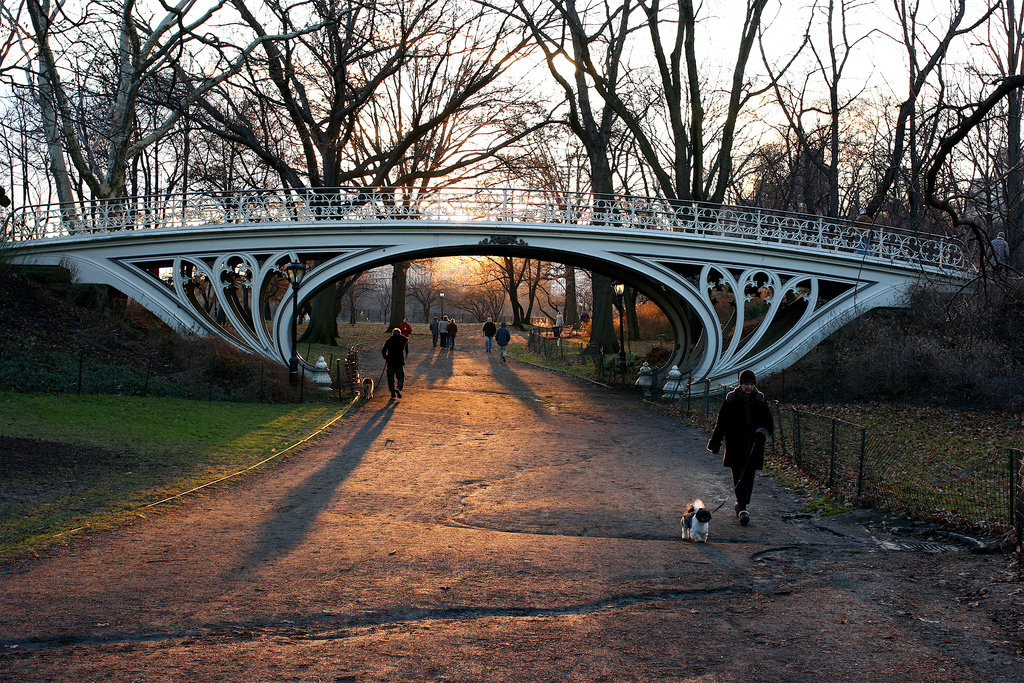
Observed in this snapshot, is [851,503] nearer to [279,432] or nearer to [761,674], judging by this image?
[761,674]

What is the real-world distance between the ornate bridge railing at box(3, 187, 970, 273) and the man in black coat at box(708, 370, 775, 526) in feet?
44.9

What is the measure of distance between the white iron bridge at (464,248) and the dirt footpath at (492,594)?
497 inches

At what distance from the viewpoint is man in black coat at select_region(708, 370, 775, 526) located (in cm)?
838

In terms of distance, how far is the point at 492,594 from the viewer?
577 centimetres

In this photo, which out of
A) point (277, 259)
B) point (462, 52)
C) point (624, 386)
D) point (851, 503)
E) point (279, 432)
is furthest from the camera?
point (462, 52)

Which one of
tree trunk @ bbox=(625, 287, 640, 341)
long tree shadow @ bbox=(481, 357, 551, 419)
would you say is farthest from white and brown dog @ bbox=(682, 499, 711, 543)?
tree trunk @ bbox=(625, 287, 640, 341)

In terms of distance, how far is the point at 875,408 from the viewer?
1792cm

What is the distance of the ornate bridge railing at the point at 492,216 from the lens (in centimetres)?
2161

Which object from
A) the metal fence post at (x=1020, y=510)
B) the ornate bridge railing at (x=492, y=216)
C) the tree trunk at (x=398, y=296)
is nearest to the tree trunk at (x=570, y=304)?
the tree trunk at (x=398, y=296)

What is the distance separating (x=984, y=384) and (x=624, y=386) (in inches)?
400

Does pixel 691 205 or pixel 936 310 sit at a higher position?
pixel 691 205

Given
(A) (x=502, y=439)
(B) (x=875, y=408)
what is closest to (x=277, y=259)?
(A) (x=502, y=439)

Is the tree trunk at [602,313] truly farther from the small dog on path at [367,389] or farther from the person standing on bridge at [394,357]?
the small dog on path at [367,389]

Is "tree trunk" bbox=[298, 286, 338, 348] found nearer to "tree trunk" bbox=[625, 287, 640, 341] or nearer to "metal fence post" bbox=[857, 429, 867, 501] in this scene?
"tree trunk" bbox=[625, 287, 640, 341]
